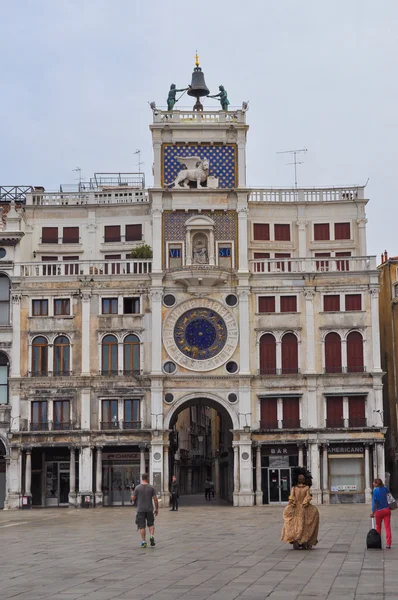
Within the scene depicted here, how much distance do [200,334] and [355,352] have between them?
1025 centimetres

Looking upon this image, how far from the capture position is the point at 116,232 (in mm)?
69688

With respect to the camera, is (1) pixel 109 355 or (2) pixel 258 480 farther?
(1) pixel 109 355

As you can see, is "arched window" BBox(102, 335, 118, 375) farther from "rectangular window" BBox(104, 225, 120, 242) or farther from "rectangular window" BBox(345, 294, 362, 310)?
"rectangular window" BBox(345, 294, 362, 310)

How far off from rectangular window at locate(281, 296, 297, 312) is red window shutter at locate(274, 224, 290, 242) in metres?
5.96

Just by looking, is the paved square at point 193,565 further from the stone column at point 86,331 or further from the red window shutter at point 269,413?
the stone column at point 86,331

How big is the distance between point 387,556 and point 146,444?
39.0 metres

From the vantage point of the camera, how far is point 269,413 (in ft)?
210

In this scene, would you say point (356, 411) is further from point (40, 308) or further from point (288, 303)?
point (40, 308)

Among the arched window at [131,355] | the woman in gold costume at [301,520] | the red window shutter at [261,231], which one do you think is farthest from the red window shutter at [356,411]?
the woman in gold costume at [301,520]

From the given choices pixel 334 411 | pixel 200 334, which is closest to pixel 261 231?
pixel 200 334

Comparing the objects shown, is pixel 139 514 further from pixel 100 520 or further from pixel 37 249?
pixel 37 249

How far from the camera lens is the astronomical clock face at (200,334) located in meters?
64.5

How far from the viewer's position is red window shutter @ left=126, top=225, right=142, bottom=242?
228ft

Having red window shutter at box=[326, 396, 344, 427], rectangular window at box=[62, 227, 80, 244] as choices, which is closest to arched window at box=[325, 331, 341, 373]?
red window shutter at box=[326, 396, 344, 427]
